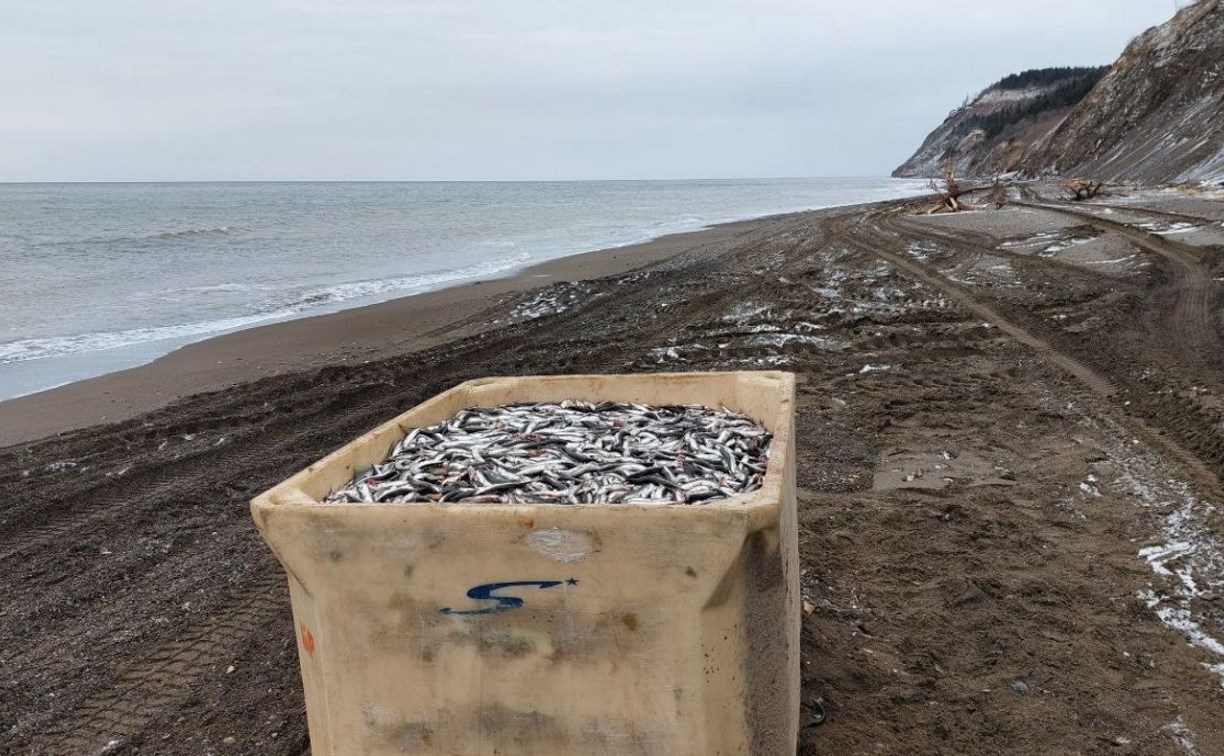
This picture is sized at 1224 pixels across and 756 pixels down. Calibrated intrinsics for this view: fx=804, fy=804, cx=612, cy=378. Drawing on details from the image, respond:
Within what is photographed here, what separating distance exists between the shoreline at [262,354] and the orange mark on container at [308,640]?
7.24 m

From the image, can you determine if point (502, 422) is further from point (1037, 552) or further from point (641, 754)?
point (1037, 552)

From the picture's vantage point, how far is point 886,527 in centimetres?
524

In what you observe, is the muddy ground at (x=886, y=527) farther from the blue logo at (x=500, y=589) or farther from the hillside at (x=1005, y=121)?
the hillside at (x=1005, y=121)

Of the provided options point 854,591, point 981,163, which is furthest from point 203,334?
point 981,163

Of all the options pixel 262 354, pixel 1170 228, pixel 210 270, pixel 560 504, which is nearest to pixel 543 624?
pixel 560 504

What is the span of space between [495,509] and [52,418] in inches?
345

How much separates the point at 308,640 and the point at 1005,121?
95969 mm

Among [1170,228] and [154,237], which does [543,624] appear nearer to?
[1170,228]

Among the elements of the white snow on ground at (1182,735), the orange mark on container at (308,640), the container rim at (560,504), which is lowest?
the white snow on ground at (1182,735)

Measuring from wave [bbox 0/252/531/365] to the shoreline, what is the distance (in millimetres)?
1049

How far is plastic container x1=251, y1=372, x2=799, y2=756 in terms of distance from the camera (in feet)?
8.05

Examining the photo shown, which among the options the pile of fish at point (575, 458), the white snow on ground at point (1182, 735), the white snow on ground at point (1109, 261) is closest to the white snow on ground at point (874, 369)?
the pile of fish at point (575, 458)

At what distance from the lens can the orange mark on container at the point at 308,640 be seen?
275 centimetres

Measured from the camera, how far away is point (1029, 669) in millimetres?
3764
